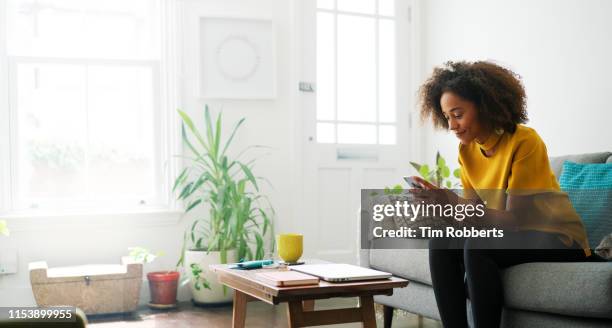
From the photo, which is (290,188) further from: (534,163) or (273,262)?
(534,163)

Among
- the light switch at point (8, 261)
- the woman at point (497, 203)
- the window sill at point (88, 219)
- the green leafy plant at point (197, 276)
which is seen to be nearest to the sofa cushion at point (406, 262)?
the woman at point (497, 203)

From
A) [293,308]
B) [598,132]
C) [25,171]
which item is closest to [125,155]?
[25,171]

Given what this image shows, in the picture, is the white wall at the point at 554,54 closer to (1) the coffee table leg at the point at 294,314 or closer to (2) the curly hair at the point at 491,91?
(2) the curly hair at the point at 491,91

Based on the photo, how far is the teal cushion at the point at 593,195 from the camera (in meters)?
2.71

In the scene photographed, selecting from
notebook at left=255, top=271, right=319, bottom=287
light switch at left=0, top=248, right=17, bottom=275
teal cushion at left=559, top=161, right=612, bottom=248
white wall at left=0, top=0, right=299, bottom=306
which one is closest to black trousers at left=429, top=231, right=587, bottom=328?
teal cushion at left=559, top=161, right=612, bottom=248

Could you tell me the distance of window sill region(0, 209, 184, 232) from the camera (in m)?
4.12

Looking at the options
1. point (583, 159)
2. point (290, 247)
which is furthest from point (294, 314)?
point (583, 159)

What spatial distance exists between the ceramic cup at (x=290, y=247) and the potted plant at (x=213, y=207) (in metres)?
1.42

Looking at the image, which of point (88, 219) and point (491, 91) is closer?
point (491, 91)

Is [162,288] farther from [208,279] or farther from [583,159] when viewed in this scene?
[583,159]

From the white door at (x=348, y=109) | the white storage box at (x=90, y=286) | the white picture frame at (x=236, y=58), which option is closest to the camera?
the white storage box at (x=90, y=286)

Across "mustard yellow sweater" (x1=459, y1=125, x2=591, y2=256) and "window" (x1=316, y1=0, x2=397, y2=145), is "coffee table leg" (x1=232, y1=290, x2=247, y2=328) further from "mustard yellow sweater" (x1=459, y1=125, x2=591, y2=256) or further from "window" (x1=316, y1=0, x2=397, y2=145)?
"window" (x1=316, y1=0, x2=397, y2=145)

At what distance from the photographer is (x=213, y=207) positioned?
4270 millimetres

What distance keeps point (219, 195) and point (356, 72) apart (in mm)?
1480
